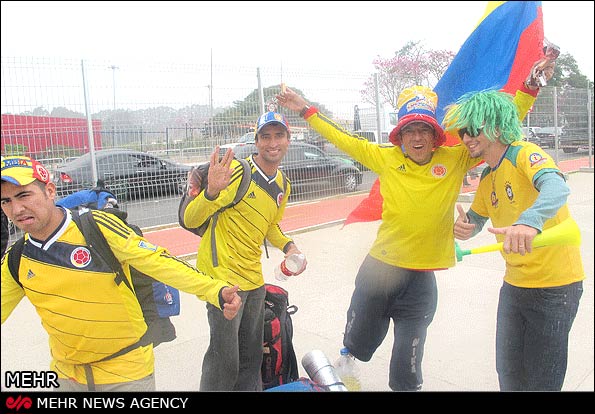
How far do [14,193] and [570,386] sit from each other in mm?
2281

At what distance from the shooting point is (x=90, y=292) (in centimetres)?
142

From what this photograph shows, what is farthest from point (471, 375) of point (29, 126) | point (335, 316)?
point (29, 126)

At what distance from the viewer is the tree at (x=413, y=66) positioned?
6.21 feet

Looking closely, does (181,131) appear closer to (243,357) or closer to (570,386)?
(243,357)

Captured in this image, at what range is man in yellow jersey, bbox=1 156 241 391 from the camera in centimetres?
137

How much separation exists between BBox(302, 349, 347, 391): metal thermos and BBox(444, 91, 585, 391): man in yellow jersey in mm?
659

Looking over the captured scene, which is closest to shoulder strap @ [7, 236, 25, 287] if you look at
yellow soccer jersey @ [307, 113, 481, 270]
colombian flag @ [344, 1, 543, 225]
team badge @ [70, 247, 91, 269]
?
team badge @ [70, 247, 91, 269]

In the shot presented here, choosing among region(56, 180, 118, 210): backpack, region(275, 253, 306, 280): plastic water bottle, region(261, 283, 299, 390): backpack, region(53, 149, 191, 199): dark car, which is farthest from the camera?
region(53, 149, 191, 199): dark car

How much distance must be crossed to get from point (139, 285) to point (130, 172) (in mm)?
3044

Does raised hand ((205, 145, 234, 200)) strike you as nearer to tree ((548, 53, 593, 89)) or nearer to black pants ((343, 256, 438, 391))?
black pants ((343, 256, 438, 391))

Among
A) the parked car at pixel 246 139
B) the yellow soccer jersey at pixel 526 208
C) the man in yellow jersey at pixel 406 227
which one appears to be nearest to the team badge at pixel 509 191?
the yellow soccer jersey at pixel 526 208

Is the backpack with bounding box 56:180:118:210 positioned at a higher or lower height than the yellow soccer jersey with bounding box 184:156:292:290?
higher

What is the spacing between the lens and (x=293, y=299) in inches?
127

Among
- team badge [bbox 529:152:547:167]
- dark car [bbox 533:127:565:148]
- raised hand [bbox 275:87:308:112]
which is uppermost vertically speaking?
raised hand [bbox 275:87:308:112]
